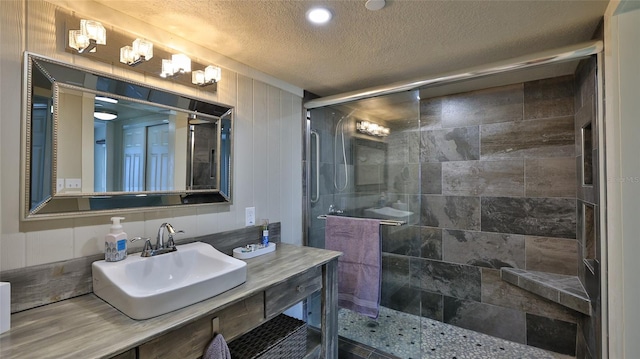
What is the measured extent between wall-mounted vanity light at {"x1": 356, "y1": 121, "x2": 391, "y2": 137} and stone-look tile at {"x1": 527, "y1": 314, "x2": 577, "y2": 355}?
1.81 metres

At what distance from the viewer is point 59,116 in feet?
3.77

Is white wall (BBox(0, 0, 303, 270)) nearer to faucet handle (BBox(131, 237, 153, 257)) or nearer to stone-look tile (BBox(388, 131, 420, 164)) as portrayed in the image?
faucet handle (BBox(131, 237, 153, 257))

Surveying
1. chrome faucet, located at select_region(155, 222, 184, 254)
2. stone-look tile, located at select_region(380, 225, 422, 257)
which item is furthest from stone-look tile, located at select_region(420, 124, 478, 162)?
chrome faucet, located at select_region(155, 222, 184, 254)

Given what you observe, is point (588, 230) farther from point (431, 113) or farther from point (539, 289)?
point (431, 113)

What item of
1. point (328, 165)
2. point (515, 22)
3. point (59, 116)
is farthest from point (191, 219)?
point (515, 22)

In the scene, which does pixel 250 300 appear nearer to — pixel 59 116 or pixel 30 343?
pixel 30 343

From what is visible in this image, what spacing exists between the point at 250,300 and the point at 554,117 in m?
2.45

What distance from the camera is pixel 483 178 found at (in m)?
2.37

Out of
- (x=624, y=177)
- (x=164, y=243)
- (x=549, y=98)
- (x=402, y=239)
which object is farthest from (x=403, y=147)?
(x=164, y=243)

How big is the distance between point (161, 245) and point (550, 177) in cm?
263

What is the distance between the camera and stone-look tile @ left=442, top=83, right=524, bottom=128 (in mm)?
2254

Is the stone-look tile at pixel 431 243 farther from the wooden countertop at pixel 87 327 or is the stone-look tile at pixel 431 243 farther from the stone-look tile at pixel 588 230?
the wooden countertop at pixel 87 327

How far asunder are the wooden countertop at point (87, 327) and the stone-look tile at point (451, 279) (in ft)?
6.01

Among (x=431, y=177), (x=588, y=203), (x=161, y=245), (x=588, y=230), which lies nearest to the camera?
(x=161, y=245)
